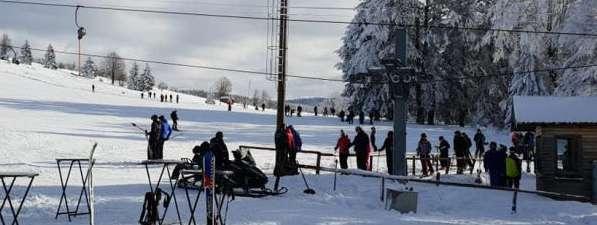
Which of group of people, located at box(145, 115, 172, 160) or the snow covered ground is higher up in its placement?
group of people, located at box(145, 115, 172, 160)

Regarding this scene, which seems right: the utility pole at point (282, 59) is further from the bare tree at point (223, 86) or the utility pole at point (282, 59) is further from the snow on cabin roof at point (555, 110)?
the bare tree at point (223, 86)

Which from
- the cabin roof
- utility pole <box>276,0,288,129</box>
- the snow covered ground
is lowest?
the snow covered ground

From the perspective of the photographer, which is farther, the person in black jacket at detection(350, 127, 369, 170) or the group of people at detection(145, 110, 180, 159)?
the person in black jacket at detection(350, 127, 369, 170)

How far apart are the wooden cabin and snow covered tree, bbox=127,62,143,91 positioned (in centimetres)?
13593

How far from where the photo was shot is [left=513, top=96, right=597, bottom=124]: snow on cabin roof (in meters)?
20.7

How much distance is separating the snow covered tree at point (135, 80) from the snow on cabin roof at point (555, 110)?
13476 cm

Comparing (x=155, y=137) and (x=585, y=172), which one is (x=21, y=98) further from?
(x=585, y=172)

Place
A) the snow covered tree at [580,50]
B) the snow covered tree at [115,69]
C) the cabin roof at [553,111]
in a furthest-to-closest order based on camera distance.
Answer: the snow covered tree at [115,69] < the snow covered tree at [580,50] < the cabin roof at [553,111]

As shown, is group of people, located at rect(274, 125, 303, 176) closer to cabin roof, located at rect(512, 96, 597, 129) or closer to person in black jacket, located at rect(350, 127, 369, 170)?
person in black jacket, located at rect(350, 127, 369, 170)

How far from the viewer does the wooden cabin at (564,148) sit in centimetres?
2058

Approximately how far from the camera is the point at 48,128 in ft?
107

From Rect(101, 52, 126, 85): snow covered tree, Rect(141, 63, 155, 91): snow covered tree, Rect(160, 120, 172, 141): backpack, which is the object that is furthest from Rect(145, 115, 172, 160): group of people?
Rect(101, 52, 126, 85): snow covered tree

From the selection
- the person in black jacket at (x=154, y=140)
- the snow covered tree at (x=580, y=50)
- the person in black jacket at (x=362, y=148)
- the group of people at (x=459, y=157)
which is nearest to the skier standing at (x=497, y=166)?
the group of people at (x=459, y=157)

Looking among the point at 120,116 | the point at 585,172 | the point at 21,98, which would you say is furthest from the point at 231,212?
the point at 21,98
